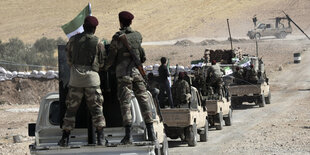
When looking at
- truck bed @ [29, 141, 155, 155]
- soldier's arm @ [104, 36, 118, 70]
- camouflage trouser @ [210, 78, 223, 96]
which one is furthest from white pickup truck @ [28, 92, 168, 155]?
camouflage trouser @ [210, 78, 223, 96]

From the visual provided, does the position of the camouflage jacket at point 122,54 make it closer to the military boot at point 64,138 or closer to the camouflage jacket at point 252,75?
the military boot at point 64,138

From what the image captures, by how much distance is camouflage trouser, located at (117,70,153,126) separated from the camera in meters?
9.45

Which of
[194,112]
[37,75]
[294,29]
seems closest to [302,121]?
[194,112]

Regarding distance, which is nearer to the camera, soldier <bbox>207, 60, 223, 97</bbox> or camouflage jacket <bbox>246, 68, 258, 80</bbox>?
soldier <bbox>207, 60, 223, 97</bbox>

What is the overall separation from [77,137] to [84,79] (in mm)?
907

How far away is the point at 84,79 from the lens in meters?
9.23

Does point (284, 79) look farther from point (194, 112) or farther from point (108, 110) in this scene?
point (108, 110)

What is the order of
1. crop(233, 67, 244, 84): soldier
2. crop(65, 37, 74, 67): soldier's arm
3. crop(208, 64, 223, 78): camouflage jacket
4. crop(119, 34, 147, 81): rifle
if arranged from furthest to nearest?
crop(233, 67, 244, 84): soldier → crop(208, 64, 223, 78): camouflage jacket → crop(119, 34, 147, 81): rifle → crop(65, 37, 74, 67): soldier's arm

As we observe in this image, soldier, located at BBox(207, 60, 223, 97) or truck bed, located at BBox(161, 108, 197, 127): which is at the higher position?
soldier, located at BBox(207, 60, 223, 97)

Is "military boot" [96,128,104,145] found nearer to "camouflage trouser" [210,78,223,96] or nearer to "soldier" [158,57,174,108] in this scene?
"soldier" [158,57,174,108]

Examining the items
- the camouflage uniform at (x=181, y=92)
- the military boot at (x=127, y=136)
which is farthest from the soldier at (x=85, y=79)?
the camouflage uniform at (x=181, y=92)

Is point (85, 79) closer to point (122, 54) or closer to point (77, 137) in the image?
point (122, 54)

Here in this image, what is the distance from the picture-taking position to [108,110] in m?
10.0

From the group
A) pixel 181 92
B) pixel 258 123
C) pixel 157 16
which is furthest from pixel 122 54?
pixel 157 16
